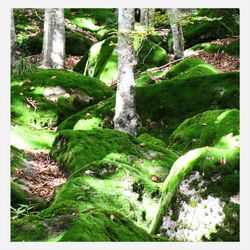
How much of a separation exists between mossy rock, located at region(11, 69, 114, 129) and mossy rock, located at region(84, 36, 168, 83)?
2.68 m

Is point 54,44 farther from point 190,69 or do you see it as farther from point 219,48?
point 219,48

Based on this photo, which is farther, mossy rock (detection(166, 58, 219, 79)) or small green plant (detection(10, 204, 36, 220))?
mossy rock (detection(166, 58, 219, 79))

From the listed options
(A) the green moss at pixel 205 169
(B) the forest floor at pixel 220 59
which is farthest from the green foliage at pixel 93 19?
(A) the green moss at pixel 205 169

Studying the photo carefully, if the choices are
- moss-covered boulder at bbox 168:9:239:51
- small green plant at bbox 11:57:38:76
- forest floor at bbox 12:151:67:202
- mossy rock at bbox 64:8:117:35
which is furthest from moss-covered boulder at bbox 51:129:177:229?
mossy rock at bbox 64:8:117:35

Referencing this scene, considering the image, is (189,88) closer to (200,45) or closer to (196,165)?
(196,165)

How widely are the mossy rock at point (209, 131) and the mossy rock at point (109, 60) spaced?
19.3ft

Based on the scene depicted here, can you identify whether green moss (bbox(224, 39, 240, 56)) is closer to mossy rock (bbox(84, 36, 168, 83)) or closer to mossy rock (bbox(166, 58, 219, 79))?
mossy rock (bbox(84, 36, 168, 83))

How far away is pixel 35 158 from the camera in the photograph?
821 centimetres

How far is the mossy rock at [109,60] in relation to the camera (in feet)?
47.2

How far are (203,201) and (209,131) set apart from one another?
316cm

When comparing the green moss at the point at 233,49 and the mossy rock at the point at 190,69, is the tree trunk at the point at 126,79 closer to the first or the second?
the mossy rock at the point at 190,69

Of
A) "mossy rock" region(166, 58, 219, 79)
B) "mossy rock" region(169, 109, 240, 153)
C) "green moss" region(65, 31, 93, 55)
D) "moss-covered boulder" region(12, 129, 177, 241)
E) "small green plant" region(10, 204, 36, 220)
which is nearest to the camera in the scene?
"moss-covered boulder" region(12, 129, 177, 241)

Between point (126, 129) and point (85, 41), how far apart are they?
10275 millimetres

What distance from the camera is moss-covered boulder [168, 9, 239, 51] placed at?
16.5 metres
